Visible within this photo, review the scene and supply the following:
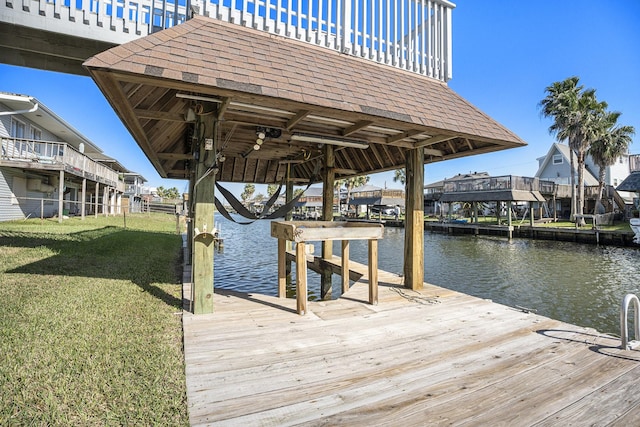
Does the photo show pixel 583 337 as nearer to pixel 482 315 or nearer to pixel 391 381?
pixel 482 315

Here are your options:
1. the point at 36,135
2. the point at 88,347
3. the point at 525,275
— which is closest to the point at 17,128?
the point at 36,135

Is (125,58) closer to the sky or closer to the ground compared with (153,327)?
closer to the sky

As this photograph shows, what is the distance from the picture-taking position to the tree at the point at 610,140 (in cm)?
2609

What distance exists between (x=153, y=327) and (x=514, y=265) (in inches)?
575

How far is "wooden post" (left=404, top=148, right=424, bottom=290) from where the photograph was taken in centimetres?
556

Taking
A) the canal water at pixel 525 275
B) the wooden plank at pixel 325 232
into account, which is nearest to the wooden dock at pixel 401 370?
the wooden plank at pixel 325 232

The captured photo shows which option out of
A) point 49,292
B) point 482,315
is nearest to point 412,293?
point 482,315

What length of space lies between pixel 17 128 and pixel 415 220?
19123 mm

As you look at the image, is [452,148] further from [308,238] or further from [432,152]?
[308,238]

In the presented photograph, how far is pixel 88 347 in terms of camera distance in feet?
→ 9.97

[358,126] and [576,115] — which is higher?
[576,115]

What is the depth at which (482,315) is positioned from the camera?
4309 millimetres

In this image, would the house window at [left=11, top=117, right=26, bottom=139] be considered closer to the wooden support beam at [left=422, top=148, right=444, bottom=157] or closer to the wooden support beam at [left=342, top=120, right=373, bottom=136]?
the wooden support beam at [left=342, top=120, right=373, bottom=136]

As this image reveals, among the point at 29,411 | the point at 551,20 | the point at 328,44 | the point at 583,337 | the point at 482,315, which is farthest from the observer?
the point at 551,20
